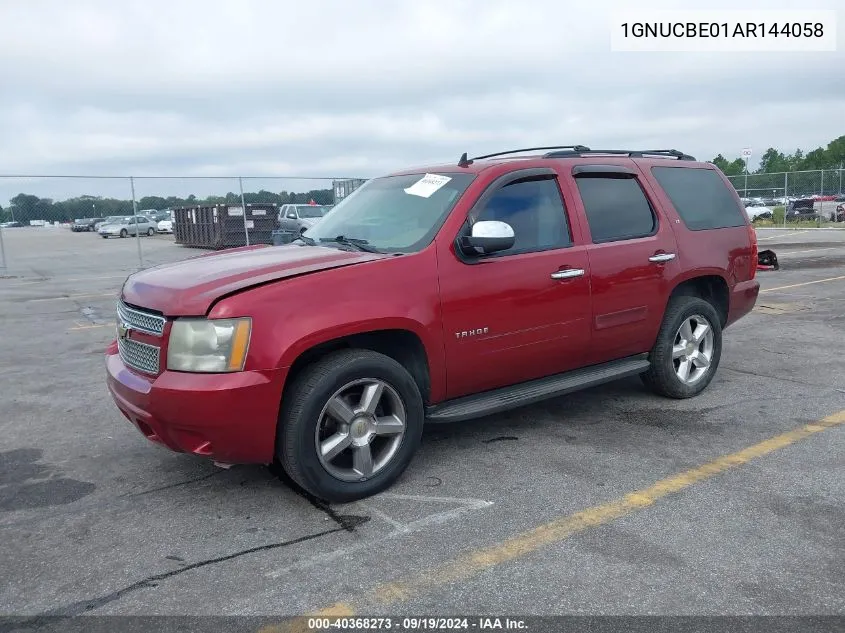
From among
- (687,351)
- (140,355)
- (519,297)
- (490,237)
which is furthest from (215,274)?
(687,351)

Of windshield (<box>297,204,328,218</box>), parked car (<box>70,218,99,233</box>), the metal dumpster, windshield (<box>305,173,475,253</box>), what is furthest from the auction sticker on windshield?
parked car (<box>70,218,99,233</box>)

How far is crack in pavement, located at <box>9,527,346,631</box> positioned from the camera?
8.79 ft

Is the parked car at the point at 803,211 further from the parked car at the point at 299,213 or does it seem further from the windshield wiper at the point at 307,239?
the windshield wiper at the point at 307,239

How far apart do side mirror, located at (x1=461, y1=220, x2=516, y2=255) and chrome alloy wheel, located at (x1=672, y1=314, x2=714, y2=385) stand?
2.00 m

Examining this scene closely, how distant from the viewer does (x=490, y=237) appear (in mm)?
3846

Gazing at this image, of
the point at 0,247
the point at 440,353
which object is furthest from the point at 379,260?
the point at 0,247

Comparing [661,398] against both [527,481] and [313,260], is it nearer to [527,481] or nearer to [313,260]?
[527,481]

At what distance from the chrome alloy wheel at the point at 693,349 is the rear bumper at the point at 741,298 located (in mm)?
429

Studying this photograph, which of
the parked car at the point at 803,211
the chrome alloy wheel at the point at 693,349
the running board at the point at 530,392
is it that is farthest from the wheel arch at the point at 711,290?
the parked car at the point at 803,211

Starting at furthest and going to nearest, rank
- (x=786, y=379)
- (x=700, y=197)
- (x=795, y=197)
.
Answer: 1. (x=795, y=197)
2. (x=786, y=379)
3. (x=700, y=197)

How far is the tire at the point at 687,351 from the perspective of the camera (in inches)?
202

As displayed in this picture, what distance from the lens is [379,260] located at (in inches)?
147

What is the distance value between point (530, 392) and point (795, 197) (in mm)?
38673

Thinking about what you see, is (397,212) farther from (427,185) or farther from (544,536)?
(544,536)
